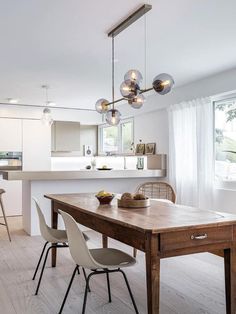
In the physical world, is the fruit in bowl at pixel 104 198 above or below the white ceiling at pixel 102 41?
below

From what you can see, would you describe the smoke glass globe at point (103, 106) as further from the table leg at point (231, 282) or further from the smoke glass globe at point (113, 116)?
the table leg at point (231, 282)

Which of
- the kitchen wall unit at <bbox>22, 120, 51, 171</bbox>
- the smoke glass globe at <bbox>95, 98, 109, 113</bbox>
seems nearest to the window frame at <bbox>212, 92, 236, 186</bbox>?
the smoke glass globe at <bbox>95, 98, 109, 113</bbox>

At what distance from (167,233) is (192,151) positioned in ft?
10.7

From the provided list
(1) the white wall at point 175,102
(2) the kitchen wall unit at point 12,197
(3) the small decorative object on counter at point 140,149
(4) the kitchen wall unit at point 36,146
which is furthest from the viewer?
(4) the kitchen wall unit at point 36,146

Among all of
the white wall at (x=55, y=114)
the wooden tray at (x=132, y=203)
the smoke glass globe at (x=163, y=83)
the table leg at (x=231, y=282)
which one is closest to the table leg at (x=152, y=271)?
the table leg at (x=231, y=282)

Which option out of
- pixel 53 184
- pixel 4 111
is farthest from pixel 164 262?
pixel 4 111

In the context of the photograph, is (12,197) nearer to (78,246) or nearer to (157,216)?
(78,246)

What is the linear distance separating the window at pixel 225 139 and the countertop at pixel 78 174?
3.76 ft

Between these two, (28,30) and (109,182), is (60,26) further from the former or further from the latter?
(109,182)

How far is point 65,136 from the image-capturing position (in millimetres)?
7949

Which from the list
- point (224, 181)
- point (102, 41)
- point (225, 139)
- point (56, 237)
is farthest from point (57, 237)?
point (225, 139)

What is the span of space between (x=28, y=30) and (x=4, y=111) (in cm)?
412

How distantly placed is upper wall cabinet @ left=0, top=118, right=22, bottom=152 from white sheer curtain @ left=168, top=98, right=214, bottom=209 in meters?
3.25

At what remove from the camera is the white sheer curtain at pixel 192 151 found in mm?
4855
